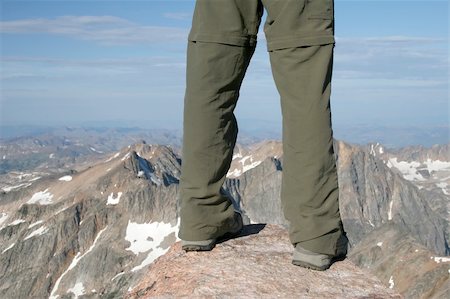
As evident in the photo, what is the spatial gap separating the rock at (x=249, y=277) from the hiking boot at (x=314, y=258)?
0.27 ft

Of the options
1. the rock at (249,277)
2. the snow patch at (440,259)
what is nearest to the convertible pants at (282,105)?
the rock at (249,277)

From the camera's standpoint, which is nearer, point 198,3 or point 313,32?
point 313,32

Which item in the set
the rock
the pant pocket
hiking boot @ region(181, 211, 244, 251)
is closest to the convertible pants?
the pant pocket

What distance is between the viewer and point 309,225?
21.1 feet

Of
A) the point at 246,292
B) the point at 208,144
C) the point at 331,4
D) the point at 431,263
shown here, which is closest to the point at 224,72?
the point at 208,144

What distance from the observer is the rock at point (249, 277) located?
618 centimetres

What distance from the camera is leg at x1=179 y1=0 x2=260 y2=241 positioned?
21.5 ft

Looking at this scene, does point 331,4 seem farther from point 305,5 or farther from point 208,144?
point 208,144

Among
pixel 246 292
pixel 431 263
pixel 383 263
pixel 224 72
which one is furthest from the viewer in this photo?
pixel 383 263

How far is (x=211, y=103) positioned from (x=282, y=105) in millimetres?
826

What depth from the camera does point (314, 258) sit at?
6590 millimetres

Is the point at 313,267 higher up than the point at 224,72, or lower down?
lower down

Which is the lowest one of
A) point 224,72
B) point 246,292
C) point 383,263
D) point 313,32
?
point 383,263

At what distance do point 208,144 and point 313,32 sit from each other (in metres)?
1.78
